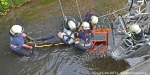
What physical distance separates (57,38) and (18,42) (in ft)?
5.66

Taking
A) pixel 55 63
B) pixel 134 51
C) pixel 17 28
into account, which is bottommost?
pixel 55 63

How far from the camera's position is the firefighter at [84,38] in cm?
1055

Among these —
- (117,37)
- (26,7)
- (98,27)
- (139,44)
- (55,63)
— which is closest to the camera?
(139,44)

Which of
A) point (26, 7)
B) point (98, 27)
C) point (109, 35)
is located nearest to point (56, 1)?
point (26, 7)

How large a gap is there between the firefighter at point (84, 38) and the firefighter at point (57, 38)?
0.37 metres

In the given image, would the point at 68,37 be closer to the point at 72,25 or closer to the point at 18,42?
the point at 72,25

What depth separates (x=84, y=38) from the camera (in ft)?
35.0

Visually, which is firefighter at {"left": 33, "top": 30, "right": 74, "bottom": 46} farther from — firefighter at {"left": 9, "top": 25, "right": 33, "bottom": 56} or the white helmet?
firefighter at {"left": 9, "top": 25, "right": 33, "bottom": 56}

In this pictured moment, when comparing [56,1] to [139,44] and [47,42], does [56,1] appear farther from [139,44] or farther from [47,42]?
[139,44]

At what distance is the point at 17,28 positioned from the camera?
10148mm

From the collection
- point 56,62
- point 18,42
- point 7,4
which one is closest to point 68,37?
point 56,62

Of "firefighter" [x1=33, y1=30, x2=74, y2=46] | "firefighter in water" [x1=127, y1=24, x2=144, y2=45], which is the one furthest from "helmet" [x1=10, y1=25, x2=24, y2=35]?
"firefighter in water" [x1=127, y1=24, x2=144, y2=45]

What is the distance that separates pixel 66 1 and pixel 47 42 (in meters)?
3.41

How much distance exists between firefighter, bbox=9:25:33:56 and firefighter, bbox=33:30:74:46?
54 centimetres
